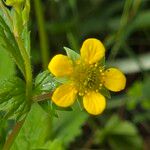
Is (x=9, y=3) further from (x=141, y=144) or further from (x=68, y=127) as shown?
(x=141, y=144)

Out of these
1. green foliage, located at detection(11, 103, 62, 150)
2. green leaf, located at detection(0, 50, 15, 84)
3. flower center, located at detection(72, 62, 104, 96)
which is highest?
flower center, located at detection(72, 62, 104, 96)

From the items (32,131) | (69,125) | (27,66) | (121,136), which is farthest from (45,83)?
(121,136)

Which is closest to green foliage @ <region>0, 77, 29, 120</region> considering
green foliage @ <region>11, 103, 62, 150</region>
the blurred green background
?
green foliage @ <region>11, 103, 62, 150</region>

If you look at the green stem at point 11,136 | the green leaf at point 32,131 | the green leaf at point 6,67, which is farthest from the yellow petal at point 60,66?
the green leaf at point 6,67

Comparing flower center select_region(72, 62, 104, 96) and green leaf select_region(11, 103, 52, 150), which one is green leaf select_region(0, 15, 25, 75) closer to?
flower center select_region(72, 62, 104, 96)

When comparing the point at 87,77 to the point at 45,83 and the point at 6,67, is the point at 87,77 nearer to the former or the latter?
the point at 45,83

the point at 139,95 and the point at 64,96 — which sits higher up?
the point at 64,96
